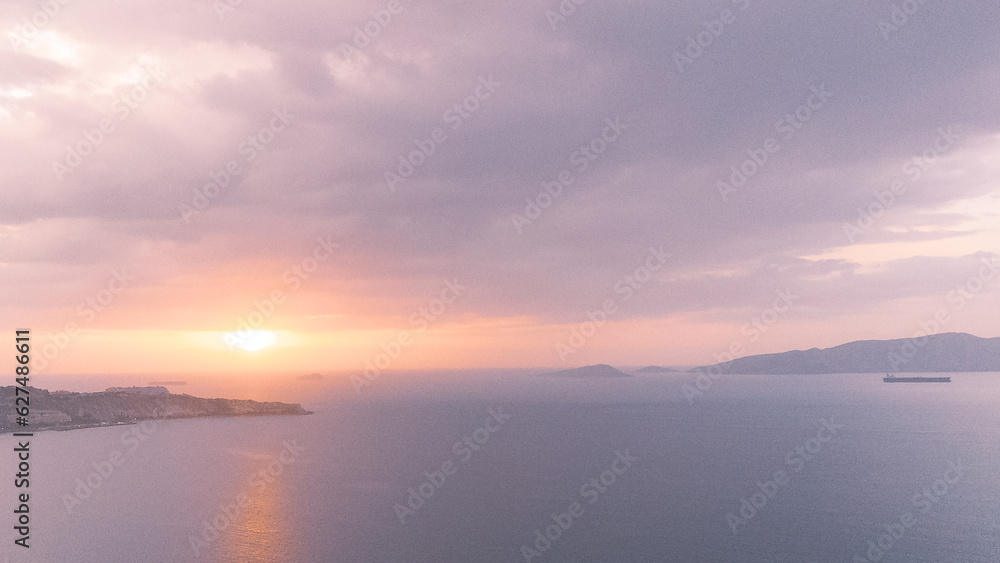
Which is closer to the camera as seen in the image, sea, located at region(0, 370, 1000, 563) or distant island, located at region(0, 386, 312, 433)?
sea, located at region(0, 370, 1000, 563)

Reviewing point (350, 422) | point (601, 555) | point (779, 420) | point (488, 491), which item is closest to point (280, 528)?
point (488, 491)

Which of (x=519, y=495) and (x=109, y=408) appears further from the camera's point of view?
(x=109, y=408)

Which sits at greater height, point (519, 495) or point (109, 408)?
point (109, 408)

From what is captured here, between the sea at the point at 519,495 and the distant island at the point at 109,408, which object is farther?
the distant island at the point at 109,408
